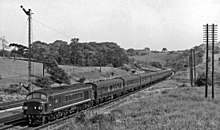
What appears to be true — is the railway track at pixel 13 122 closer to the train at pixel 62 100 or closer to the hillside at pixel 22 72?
the train at pixel 62 100

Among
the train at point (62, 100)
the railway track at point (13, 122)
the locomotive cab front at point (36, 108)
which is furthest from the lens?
the train at point (62, 100)

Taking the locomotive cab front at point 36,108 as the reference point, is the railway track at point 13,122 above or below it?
below

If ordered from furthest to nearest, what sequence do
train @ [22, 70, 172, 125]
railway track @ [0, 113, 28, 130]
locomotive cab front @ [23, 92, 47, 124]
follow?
train @ [22, 70, 172, 125]
locomotive cab front @ [23, 92, 47, 124]
railway track @ [0, 113, 28, 130]

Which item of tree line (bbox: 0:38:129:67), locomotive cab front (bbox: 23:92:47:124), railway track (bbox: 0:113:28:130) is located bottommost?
railway track (bbox: 0:113:28:130)

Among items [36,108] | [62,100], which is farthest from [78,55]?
[36,108]

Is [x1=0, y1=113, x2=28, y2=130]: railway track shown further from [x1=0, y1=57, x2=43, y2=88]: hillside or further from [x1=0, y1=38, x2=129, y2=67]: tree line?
[x1=0, y1=38, x2=129, y2=67]: tree line

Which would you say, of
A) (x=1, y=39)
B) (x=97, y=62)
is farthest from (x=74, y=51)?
(x=1, y=39)

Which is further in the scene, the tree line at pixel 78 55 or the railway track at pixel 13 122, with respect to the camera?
the tree line at pixel 78 55

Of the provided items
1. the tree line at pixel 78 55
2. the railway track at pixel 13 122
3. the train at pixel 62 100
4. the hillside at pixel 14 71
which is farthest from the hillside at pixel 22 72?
the railway track at pixel 13 122


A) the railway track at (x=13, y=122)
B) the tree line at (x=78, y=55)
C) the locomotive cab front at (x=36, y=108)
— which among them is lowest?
the railway track at (x=13, y=122)

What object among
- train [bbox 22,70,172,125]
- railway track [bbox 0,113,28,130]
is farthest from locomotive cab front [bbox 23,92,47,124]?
railway track [bbox 0,113,28,130]

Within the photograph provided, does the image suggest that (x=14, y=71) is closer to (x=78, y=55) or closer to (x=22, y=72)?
(x=22, y=72)

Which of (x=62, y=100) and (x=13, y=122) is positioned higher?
(x=62, y=100)

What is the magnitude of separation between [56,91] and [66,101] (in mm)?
1999
